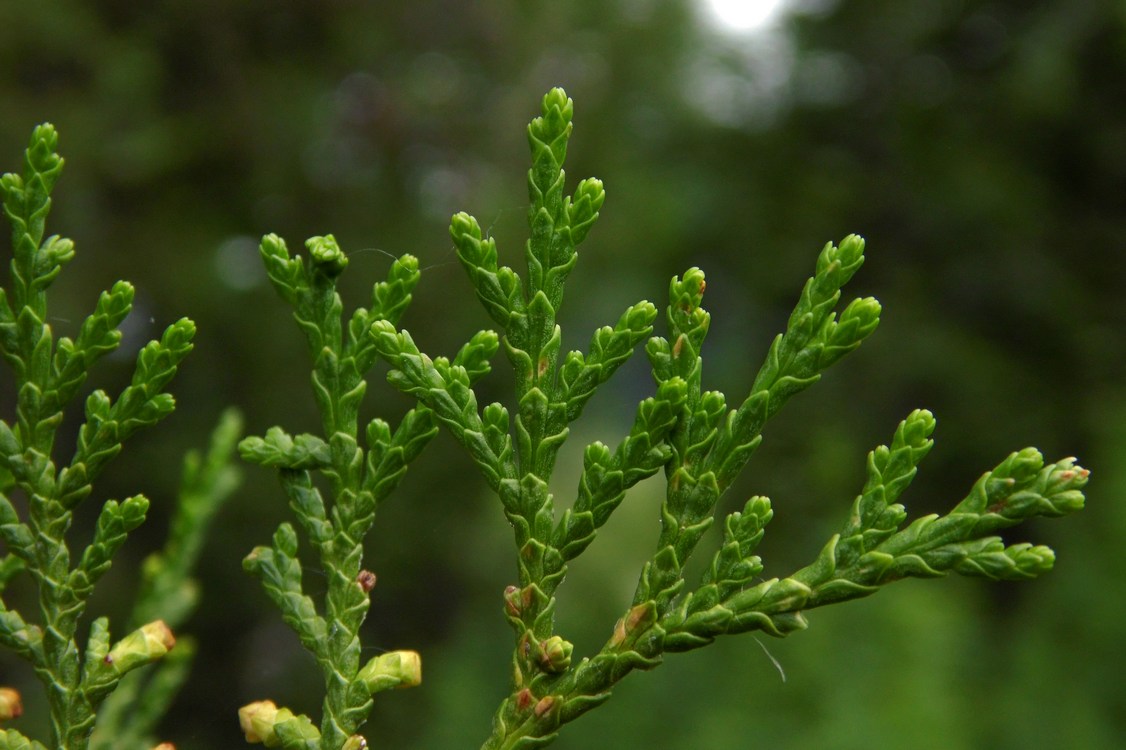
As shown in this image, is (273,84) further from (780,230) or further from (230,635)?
(780,230)

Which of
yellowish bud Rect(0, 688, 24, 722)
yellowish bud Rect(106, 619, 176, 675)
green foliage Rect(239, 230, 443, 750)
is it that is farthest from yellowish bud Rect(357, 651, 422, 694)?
yellowish bud Rect(0, 688, 24, 722)

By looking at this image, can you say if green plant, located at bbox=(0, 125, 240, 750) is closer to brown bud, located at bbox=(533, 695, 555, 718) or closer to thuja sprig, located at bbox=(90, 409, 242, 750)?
thuja sprig, located at bbox=(90, 409, 242, 750)

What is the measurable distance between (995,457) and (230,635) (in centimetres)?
799

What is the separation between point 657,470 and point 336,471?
1.66ft

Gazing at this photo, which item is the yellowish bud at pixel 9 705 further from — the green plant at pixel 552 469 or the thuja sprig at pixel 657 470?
the thuja sprig at pixel 657 470

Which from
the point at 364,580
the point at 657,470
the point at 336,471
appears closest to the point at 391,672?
the point at 364,580

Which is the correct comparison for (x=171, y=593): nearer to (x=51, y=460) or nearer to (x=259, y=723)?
(x=51, y=460)

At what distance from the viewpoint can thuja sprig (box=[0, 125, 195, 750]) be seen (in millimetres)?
1339

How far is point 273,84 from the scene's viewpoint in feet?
28.9

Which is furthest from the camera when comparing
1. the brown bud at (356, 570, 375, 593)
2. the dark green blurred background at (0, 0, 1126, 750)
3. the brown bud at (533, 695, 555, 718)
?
the dark green blurred background at (0, 0, 1126, 750)

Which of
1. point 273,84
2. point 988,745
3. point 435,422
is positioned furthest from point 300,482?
point 273,84

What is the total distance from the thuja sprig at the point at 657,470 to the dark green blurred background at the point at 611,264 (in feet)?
14.7

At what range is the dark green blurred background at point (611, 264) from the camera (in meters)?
6.72

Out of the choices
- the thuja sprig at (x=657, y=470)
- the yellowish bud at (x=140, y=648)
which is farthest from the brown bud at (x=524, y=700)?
the yellowish bud at (x=140, y=648)
